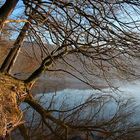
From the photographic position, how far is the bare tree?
9117 mm

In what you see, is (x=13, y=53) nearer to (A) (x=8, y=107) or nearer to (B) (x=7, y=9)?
(B) (x=7, y=9)

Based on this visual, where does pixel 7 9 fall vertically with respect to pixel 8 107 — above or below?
above

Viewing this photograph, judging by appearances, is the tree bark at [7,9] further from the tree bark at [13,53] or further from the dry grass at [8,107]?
the tree bark at [13,53]

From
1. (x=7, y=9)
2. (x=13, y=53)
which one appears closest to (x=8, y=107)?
(x=7, y=9)

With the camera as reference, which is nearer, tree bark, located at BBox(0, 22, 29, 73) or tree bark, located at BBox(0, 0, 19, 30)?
tree bark, located at BBox(0, 0, 19, 30)

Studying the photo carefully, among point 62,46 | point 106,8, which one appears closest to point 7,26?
point 62,46

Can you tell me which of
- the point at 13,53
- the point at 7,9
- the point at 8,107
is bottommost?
the point at 8,107

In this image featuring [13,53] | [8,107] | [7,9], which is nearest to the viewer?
[8,107]

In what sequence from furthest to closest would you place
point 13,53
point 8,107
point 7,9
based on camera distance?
point 13,53 → point 7,9 → point 8,107

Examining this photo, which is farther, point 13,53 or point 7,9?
point 13,53

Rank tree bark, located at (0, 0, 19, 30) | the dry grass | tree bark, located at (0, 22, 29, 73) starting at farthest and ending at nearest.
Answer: tree bark, located at (0, 22, 29, 73), tree bark, located at (0, 0, 19, 30), the dry grass

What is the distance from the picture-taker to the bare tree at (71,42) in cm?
912

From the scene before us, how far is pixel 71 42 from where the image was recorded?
9.89 m

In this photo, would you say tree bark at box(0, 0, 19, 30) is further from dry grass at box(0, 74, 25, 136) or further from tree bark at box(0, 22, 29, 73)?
tree bark at box(0, 22, 29, 73)
